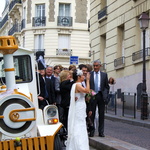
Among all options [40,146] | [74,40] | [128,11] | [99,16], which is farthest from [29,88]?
[74,40]

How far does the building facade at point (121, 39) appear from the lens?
22172 millimetres

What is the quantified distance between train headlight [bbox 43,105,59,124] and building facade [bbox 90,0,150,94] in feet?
39.6

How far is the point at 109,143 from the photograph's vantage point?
10.0 metres

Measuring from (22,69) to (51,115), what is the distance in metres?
1.28

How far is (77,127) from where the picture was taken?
29.6ft

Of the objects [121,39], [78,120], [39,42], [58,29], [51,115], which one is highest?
[58,29]

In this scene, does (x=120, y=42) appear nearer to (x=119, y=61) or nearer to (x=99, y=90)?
(x=119, y=61)

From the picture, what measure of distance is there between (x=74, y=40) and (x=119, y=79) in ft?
69.9

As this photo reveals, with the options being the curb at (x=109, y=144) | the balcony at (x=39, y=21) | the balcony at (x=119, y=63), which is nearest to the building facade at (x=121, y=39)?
the balcony at (x=119, y=63)

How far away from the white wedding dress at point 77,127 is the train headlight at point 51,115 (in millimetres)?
642

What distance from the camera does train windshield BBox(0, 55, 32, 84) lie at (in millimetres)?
9266

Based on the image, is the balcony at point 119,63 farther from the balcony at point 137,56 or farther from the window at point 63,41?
the window at point 63,41

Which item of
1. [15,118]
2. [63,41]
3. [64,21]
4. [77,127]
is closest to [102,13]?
[64,21]

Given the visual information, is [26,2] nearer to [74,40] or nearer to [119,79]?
[74,40]
